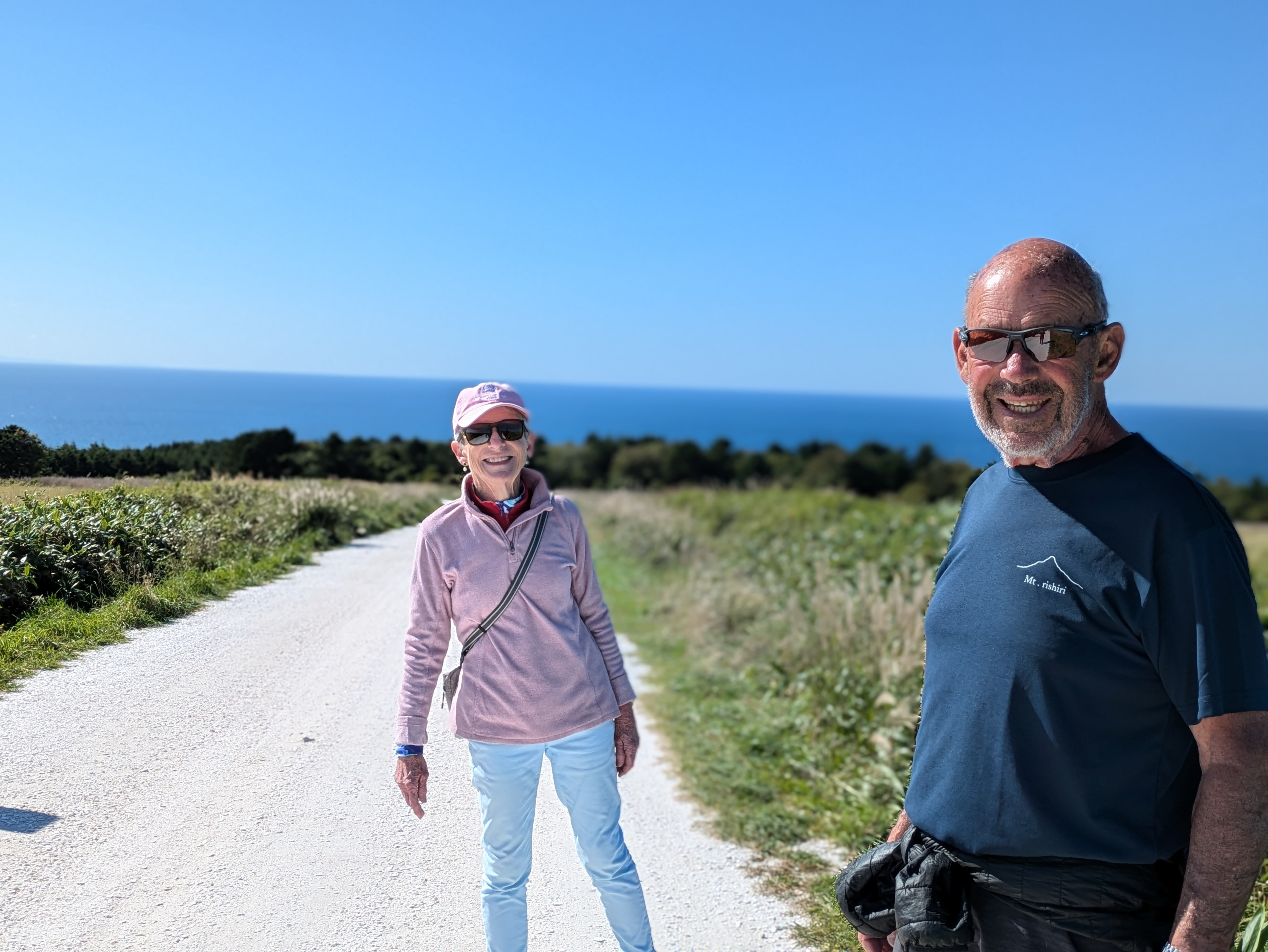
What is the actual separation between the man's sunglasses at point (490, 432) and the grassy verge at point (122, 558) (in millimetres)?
1147

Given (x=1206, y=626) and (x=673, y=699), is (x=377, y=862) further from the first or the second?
(x=673, y=699)

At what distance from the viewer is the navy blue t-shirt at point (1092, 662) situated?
1757 mm

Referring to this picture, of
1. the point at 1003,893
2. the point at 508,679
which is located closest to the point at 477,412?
the point at 508,679

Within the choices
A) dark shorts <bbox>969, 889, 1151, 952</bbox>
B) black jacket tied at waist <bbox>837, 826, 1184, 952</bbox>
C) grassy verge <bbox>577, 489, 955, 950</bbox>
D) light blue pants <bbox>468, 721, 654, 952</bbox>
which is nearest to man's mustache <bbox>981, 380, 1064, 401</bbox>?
black jacket tied at waist <bbox>837, 826, 1184, 952</bbox>

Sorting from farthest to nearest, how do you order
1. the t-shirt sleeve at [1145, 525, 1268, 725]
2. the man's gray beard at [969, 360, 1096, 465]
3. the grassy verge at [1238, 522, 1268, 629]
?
the grassy verge at [1238, 522, 1268, 629] < the man's gray beard at [969, 360, 1096, 465] < the t-shirt sleeve at [1145, 525, 1268, 725]

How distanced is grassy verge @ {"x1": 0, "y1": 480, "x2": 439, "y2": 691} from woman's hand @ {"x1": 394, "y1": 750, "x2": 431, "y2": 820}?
3.21 ft

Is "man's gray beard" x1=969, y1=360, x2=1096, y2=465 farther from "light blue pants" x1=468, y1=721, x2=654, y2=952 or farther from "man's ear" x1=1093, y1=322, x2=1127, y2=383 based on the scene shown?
"light blue pants" x1=468, y1=721, x2=654, y2=952

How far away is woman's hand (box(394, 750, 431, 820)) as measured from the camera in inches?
109

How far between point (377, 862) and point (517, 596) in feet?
3.79

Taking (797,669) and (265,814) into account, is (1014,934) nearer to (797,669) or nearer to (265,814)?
(265,814)

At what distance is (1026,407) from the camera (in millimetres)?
2115

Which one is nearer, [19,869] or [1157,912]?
[1157,912]

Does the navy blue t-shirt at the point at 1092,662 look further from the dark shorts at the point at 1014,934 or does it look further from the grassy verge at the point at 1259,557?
the grassy verge at the point at 1259,557

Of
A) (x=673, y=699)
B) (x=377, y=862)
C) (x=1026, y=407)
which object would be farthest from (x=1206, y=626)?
(x=673, y=699)
